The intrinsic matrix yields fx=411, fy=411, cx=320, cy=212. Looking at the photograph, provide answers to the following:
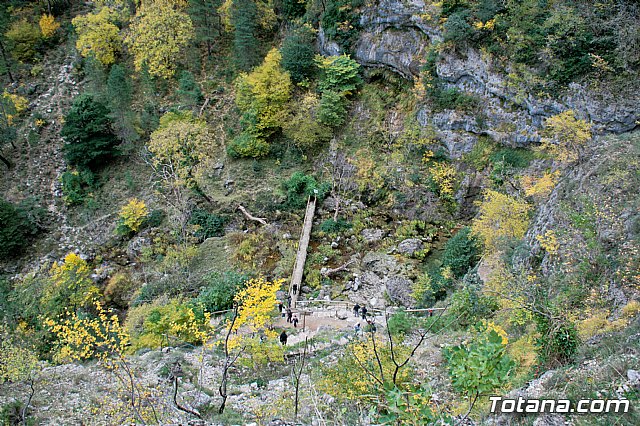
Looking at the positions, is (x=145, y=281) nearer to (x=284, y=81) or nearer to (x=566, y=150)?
(x=284, y=81)

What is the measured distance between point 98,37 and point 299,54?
16151mm

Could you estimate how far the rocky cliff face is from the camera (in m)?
17.0

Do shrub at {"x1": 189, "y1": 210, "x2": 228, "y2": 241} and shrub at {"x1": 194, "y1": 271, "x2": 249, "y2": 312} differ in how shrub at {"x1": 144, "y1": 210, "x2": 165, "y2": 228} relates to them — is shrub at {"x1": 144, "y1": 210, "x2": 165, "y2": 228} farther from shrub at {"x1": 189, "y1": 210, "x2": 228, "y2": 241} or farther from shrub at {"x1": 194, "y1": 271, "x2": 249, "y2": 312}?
shrub at {"x1": 194, "y1": 271, "x2": 249, "y2": 312}

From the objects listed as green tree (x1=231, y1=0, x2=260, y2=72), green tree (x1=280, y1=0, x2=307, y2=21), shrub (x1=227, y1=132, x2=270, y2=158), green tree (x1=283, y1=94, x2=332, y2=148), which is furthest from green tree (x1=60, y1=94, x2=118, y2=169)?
green tree (x1=280, y1=0, x2=307, y2=21)

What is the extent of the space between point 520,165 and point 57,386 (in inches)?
778

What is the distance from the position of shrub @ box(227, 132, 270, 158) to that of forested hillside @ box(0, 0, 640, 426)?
14 cm

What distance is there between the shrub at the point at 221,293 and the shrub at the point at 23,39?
2819 cm

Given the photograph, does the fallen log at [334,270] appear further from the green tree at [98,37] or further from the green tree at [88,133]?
the green tree at [98,37]

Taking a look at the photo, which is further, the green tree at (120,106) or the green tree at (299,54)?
the green tree at (120,106)

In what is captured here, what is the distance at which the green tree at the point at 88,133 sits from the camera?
2588cm

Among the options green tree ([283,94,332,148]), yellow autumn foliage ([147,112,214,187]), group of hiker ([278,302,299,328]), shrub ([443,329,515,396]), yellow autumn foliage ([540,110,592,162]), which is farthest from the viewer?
yellow autumn foliage ([147,112,214,187])

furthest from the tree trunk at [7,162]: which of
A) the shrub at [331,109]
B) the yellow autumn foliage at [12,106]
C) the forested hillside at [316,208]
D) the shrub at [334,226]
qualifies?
the shrub at [334,226]

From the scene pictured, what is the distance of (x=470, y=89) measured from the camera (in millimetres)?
21250

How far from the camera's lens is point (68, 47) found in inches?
1330
